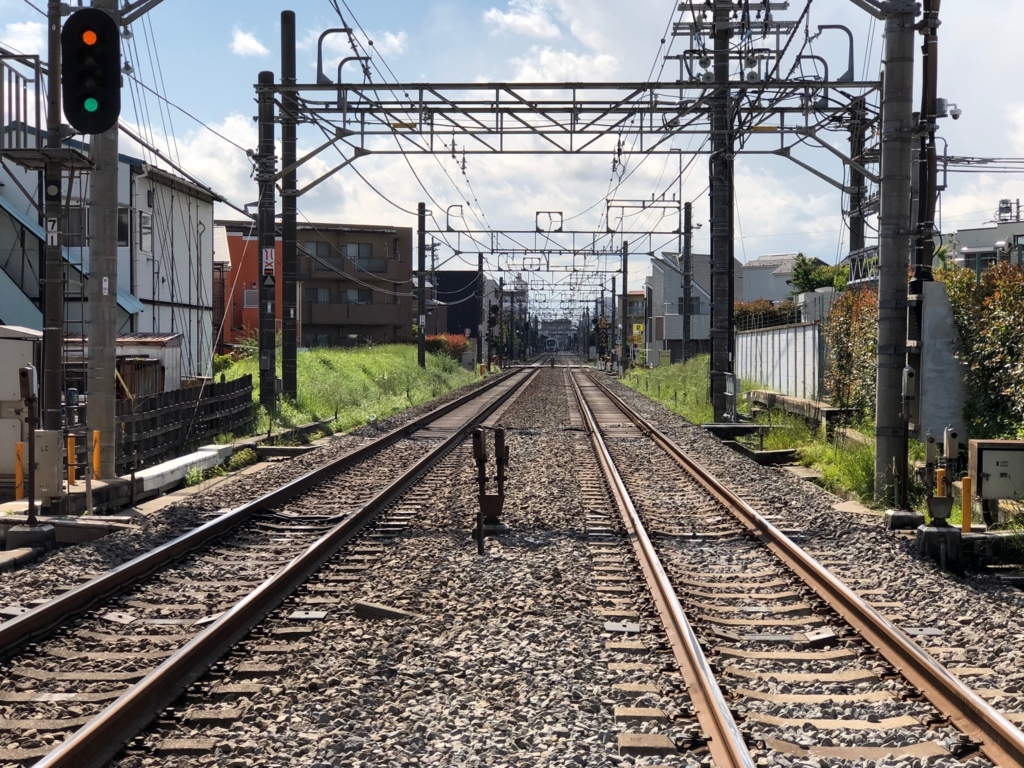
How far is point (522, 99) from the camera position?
19781 mm

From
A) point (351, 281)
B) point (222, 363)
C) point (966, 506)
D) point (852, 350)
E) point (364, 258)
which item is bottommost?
point (966, 506)

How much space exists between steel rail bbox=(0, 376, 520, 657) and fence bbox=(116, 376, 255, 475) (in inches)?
89.6

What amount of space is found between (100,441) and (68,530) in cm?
239

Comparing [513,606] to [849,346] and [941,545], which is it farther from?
[849,346]

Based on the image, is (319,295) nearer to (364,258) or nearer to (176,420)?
(364,258)

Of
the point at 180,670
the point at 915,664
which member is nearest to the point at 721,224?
the point at 915,664

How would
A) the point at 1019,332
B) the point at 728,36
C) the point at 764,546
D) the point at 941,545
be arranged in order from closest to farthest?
the point at 941,545, the point at 764,546, the point at 1019,332, the point at 728,36

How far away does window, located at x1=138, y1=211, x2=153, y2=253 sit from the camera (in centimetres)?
2822

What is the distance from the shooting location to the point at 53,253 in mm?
11562

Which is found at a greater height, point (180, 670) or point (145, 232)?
point (145, 232)

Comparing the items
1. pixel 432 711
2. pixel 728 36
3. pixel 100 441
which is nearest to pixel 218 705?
pixel 432 711

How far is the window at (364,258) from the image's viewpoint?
67.2 m

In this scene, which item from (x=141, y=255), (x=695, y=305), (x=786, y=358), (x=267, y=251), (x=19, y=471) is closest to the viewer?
(x=19, y=471)

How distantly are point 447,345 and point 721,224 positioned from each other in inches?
1740
